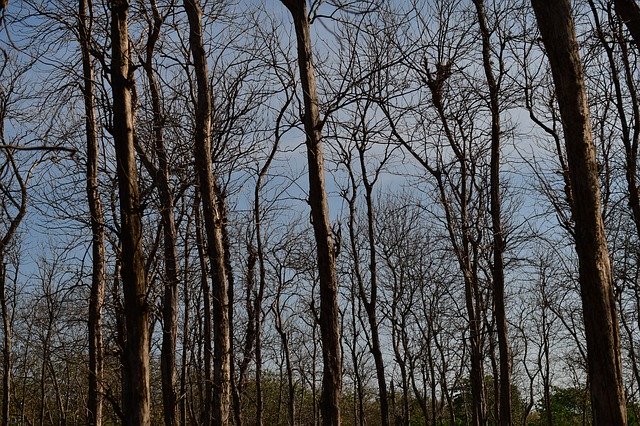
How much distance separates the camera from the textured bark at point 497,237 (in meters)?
9.90

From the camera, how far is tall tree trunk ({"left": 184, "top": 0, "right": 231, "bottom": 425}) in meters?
8.41

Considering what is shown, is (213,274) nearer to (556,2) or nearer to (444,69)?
(444,69)

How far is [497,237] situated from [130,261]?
6029 mm

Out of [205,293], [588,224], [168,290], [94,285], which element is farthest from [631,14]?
[94,285]

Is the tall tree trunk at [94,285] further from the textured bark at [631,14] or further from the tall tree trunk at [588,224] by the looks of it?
the textured bark at [631,14]

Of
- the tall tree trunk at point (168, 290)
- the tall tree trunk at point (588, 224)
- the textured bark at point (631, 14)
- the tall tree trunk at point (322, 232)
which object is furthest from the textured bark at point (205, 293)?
the textured bark at point (631, 14)

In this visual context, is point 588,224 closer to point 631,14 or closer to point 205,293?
point 631,14

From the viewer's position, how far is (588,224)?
482 centimetres

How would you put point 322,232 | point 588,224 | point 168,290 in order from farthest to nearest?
point 168,290 < point 322,232 < point 588,224

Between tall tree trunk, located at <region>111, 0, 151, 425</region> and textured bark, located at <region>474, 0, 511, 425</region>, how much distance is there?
5459 mm

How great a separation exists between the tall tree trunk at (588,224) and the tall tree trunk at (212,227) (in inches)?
185

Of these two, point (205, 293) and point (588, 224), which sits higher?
point (205, 293)

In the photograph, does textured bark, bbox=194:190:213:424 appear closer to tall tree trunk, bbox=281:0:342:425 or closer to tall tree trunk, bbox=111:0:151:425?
tall tree trunk, bbox=281:0:342:425

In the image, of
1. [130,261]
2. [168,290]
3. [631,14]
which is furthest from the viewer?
[168,290]
